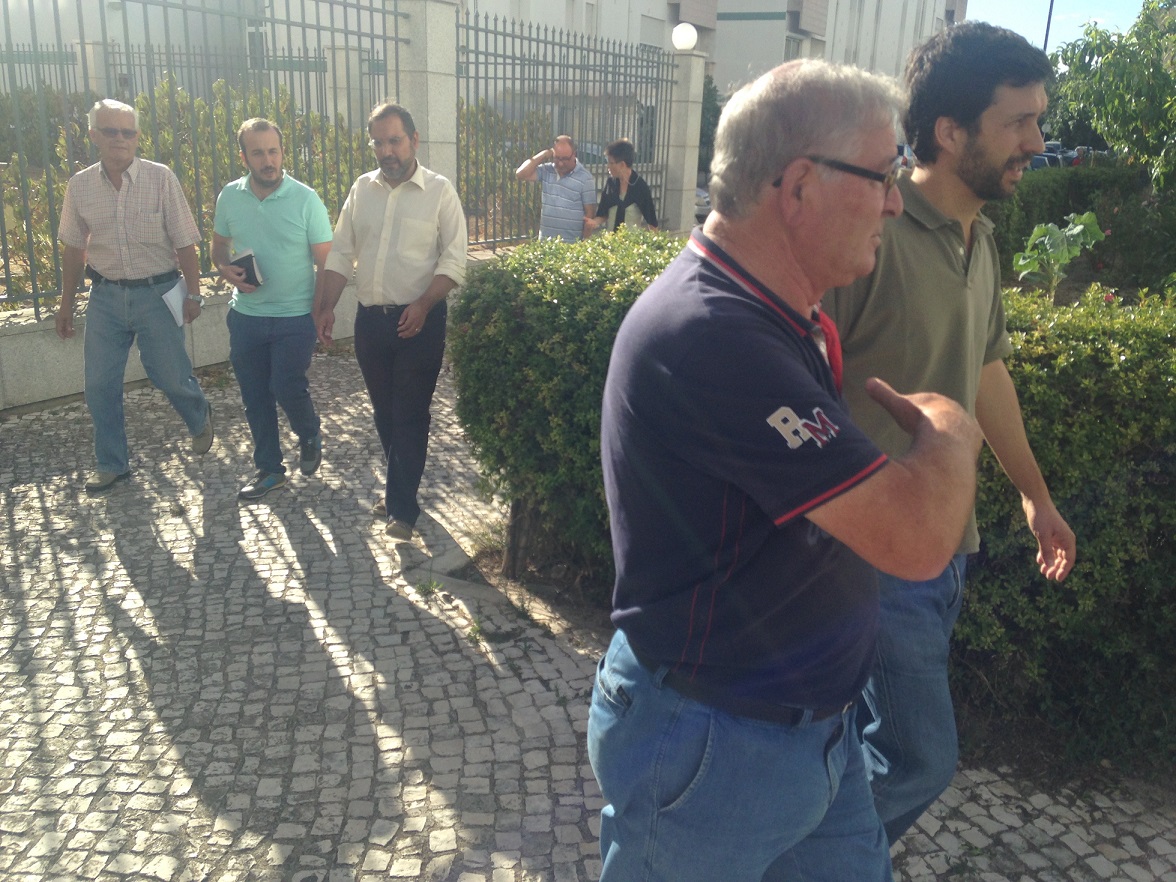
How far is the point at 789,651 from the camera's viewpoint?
66.8 inches

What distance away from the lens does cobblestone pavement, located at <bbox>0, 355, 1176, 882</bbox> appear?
2939mm

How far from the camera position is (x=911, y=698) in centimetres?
236

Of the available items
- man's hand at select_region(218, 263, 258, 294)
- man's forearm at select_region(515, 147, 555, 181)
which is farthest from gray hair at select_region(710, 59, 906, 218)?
man's forearm at select_region(515, 147, 555, 181)

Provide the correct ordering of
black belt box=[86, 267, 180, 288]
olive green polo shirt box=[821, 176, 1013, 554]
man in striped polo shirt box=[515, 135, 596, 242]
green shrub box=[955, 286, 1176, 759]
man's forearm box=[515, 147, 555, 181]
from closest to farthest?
olive green polo shirt box=[821, 176, 1013, 554]
green shrub box=[955, 286, 1176, 759]
black belt box=[86, 267, 180, 288]
man in striped polo shirt box=[515, 135, 596, 242]
man's forearm box=[515, 147, 555, 181]

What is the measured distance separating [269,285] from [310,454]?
92 centimetres

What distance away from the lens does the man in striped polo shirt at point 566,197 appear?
899 cm

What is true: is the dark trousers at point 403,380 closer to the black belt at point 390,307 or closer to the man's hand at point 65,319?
the black belt at point 390,307

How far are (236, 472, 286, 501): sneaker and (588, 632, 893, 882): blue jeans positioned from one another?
13.3 ft

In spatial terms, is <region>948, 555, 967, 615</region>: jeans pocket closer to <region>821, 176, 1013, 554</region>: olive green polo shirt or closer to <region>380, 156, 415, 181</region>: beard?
<region>821, 176, 1013, 554</region>: olive green polo shirt

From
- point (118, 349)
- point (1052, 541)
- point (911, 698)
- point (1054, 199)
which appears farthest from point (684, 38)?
point (911, 698)

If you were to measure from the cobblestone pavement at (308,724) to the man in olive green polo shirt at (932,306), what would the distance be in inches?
29.7

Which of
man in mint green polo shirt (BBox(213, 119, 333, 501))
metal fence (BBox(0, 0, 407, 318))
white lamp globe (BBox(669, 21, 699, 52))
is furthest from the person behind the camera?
white lamp globe (BBox(669, 21, 699, 52))

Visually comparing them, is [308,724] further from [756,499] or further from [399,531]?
[756,499]

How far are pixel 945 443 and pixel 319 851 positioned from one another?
210 centimetres
